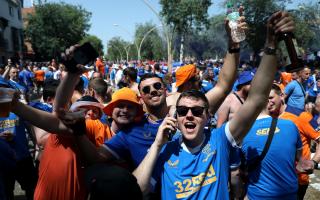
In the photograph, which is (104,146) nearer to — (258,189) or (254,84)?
(254,84)

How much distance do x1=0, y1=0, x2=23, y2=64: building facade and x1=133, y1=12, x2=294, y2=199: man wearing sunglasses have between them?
148 ft

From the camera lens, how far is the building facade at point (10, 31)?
45794 millimetres

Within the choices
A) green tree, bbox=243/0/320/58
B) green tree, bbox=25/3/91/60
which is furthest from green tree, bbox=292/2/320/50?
green tree, bbox=25/3/91/60

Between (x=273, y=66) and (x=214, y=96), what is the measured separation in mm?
988

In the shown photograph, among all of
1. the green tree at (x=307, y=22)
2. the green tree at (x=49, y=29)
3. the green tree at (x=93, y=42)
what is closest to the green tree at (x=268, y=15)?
the green tree at (x=307, y=22)

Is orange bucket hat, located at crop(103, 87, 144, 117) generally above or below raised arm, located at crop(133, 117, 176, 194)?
above

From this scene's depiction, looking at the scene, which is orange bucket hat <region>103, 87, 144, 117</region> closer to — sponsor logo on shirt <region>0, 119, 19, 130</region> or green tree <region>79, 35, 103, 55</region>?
green tree <region>79, 35, 103, 55</region>

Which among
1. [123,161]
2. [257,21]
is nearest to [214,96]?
[123,161]

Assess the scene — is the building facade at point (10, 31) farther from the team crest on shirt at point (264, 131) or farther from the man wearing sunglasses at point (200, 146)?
the man wearing sunglasses at point (200, 146)

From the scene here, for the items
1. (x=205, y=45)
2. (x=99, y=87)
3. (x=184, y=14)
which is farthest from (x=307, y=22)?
(x=99, y=87)

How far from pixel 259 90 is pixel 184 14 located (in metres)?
39.2

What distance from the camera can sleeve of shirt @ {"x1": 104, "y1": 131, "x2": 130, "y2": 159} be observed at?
272 centimetres

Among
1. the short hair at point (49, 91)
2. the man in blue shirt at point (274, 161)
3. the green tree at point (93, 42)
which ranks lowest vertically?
the man in blue shirt at point (274, 161)

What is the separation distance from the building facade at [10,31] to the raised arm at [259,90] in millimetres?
45480
